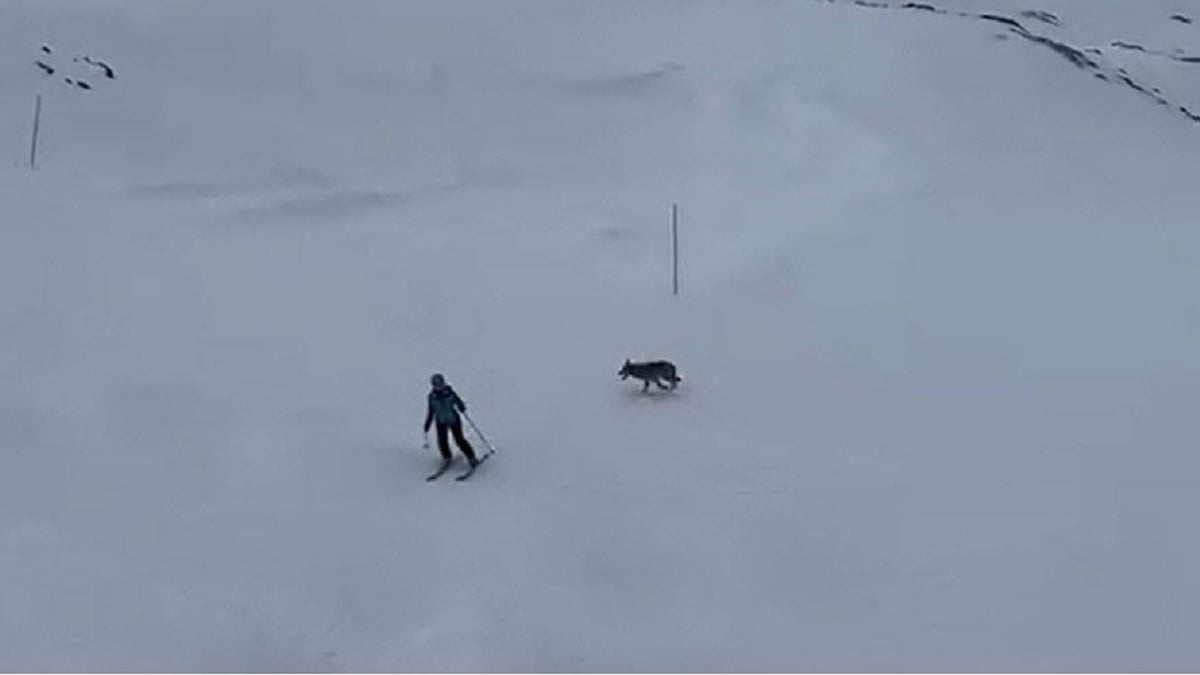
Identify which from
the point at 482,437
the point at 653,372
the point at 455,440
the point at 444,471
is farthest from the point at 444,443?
the point at 653,372

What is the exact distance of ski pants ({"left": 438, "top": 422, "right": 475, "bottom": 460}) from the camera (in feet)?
48.4

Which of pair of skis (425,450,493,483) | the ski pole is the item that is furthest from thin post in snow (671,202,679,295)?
pair of skis (425,450,493,483)

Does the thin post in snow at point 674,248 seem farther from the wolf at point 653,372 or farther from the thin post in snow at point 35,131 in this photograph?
the thin post in snow at point 35,131

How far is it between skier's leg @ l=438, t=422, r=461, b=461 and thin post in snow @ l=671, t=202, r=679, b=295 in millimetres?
5812

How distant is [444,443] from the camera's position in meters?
14.9

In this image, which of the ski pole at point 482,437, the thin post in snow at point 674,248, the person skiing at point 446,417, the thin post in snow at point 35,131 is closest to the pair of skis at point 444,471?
the person skiing at point 446,417

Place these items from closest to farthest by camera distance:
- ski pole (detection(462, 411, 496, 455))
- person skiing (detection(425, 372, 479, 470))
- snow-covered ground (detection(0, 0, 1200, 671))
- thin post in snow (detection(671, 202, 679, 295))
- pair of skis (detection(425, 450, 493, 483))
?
snow-covered ground (detection(0, 0, 1200, 671)), person skiing (detection(425, 372, 479, 470)), pair of skis (detection(425, 450, 493, 483)), ski pole (detection(462, 411, 496, 455)), thin post in snow (detection(671, 202, 679, 295))

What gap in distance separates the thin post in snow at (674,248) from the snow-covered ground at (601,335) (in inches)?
5.2

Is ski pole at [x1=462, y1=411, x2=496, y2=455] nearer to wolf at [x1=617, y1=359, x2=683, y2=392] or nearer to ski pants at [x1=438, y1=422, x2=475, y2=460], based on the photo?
ski pants at [x1=438, y1=422, x2=475, y2=460]

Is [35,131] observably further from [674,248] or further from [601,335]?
[601,335]

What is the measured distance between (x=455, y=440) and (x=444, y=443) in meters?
0.13

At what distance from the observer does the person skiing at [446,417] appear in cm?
1455

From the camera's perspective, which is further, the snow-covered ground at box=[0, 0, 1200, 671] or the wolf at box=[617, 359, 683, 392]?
the wolf at box=[617, 359, 683, 392]

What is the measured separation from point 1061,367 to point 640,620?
24.9 feet
